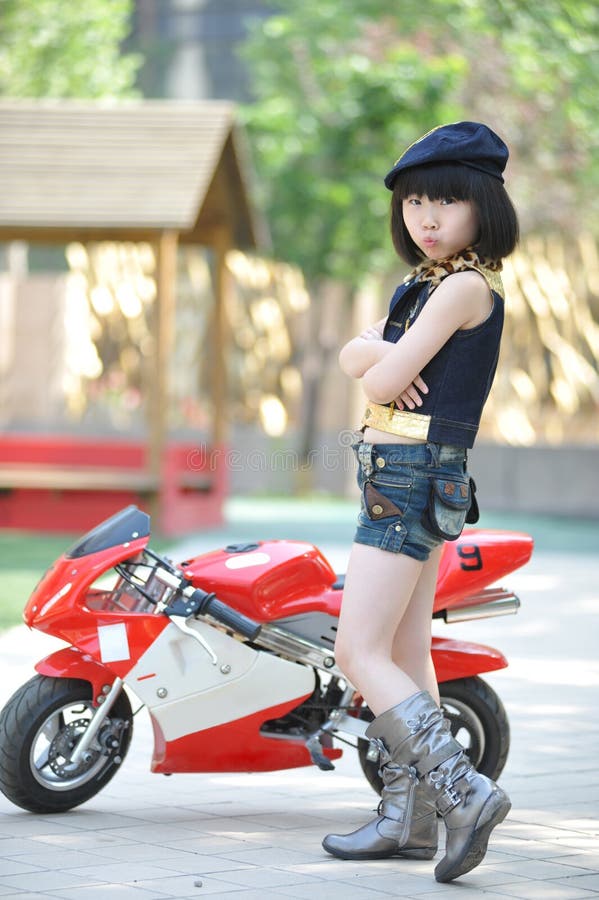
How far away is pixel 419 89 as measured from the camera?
20969 millimetres

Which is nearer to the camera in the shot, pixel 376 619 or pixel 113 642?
pixel 376 619

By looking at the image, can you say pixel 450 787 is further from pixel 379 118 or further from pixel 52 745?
pixel 379 118

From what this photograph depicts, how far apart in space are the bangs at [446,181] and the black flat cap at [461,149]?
17 millimetres

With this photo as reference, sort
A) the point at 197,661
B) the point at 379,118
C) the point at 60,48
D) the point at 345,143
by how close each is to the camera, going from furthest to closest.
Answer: the point at 60,48, the point at 345,143, the point at 379,118, the point at 197,661

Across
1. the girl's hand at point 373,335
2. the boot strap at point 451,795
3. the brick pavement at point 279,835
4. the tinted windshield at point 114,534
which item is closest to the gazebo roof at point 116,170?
the brick pavement at point 279,835

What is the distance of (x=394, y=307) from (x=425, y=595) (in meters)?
0.77

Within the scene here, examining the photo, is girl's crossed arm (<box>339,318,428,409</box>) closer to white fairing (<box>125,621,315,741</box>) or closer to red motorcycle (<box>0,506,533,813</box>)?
red motorcycle (<box>0,506,533,813</box>)

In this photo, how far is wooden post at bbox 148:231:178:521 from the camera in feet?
49.5

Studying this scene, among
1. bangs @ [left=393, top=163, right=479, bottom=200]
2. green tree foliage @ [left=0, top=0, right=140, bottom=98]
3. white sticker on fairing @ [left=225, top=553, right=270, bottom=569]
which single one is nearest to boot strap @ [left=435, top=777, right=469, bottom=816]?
white sticker on fairing @ [left=225, top=553, right=270, bottom=569]

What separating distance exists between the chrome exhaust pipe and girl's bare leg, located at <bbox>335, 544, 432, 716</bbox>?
27.6 inches

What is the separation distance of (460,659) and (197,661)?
789 mm

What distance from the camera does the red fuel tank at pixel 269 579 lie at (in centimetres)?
470

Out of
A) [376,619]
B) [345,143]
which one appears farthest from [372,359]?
[345,143]

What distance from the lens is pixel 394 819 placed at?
4.14 metres
